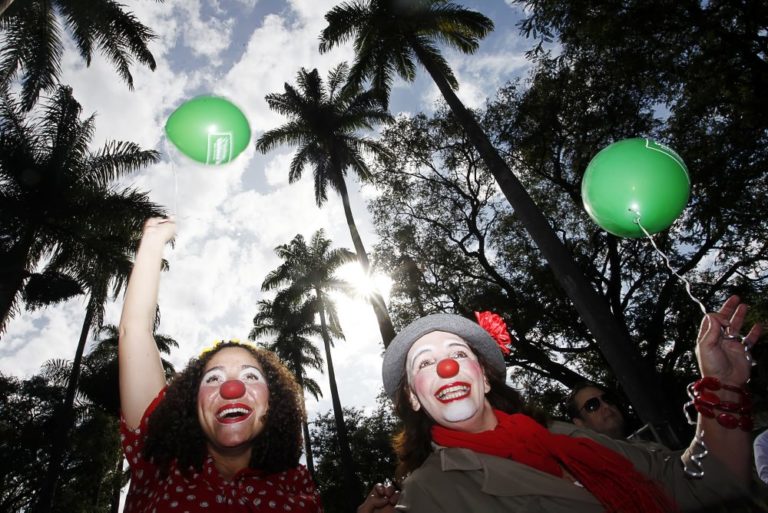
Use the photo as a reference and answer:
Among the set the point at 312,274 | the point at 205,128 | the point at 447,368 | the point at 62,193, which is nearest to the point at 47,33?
the point at 62,193

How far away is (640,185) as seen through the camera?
262 centimetres

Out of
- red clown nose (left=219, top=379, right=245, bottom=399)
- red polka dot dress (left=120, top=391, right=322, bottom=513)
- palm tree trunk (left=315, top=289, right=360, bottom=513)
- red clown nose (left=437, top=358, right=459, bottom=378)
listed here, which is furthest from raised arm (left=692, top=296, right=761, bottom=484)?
Answer: palm tree trunk (left=315, top=289, right=360, bottom=513)

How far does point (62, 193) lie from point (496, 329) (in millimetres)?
11605

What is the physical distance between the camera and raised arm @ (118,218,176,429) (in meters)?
2.16

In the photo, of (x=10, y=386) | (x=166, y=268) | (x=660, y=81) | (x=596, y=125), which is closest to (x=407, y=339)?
(x=660, y=81)

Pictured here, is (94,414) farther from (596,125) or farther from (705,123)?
(705,123)

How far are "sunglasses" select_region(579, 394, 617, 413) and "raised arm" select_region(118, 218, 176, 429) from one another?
3.88 m

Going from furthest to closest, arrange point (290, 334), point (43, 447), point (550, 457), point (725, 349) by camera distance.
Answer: point (290, 334) < point (43, 447) < point (550, 457) < point (725, 349)

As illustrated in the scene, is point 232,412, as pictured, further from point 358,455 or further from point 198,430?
point 358,455

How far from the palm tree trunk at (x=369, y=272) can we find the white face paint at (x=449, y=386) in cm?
841

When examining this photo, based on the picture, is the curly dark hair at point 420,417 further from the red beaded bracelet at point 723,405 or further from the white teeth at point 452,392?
the red beaded bracelet at point 723,405

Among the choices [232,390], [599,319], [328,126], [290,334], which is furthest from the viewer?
[290,334]

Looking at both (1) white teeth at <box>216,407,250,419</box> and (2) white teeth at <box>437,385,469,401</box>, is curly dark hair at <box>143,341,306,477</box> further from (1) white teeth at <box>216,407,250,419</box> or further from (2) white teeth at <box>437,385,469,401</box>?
(2) white teeth at <box>437,385,469,401</box>

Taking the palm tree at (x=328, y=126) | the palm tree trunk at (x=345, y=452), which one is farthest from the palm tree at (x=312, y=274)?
the palm tree at (x=328, y=126)
